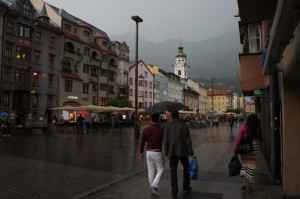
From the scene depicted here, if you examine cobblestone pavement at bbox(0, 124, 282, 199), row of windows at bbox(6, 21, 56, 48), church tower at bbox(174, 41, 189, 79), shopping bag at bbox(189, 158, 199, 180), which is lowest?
cobblestone pavement at bbox(0, 124, 282, 199)

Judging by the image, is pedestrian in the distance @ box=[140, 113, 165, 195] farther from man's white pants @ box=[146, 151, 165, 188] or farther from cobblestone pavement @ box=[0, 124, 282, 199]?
cobblestone pavement @ box=[0, 124, 282, 199]

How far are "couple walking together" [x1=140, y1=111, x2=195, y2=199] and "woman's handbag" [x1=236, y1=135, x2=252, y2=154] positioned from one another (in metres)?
1.28

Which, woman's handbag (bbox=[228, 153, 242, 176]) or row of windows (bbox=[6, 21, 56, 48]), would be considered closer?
woman's handbag (bbox=[228, 153, 242, 176])

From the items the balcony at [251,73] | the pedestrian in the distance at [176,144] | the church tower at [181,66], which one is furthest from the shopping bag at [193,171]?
the church tower at [181,66]

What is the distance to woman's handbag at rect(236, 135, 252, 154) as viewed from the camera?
7.83 m

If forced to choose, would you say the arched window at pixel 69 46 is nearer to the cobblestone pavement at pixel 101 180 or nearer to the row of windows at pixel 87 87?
the row of windows at pixel 87 87

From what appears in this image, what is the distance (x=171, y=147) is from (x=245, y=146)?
72.1 inches

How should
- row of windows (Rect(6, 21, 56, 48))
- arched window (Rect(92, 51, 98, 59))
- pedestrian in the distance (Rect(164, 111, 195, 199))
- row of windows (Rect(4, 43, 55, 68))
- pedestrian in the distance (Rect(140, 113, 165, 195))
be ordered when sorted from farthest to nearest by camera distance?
arched window (Rect(92, 51, 98, 59))
row of windows (Rect(6, 21, 56, 48))
row of windows (Rect(4, 43, 55, 68))
pedestrian in the distance (Rect(140, 113, 165, 195))
pedestrian in the distance (Rect(164, 111, 195, 199))

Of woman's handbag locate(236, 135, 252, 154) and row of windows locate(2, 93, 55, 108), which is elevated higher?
row of windows locate(2, 93, 55, 108)

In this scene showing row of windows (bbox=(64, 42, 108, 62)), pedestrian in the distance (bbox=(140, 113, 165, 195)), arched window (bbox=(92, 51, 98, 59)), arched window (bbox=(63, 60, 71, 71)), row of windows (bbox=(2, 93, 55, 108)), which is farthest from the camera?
arched window (bbox=(92, 51, 98, 59))

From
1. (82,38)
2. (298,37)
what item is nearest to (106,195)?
(298,37)

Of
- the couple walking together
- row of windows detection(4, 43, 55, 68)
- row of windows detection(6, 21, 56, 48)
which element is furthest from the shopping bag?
row of windows detection(6, 21, 56, 48)

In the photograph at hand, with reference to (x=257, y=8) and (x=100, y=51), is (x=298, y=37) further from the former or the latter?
(x=100, y=51)

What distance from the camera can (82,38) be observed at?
5541 centimetres
